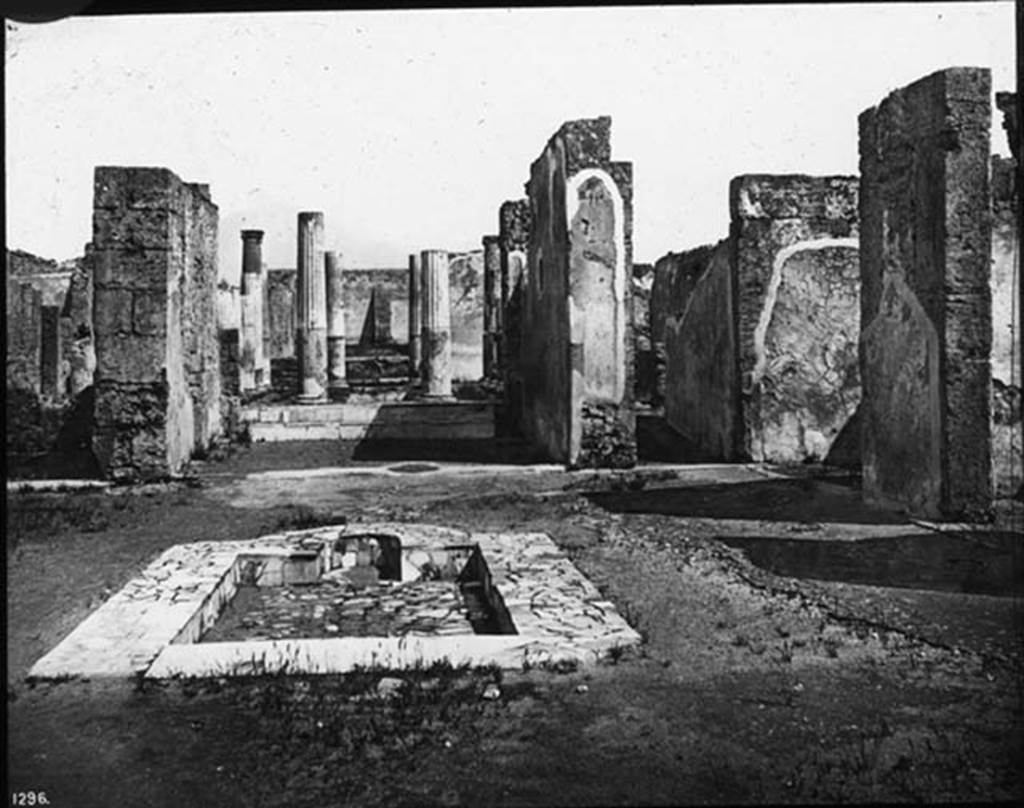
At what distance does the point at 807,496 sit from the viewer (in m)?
8.35

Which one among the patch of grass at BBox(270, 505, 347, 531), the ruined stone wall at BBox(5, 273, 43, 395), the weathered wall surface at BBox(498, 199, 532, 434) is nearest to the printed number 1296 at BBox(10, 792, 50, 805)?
the patch of grass at BBox(270, 505, 347, 531)

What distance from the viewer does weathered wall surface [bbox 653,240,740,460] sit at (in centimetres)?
1117

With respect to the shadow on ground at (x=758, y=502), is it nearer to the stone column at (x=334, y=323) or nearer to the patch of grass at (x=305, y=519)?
the patch of grass at (x=305, y=519)

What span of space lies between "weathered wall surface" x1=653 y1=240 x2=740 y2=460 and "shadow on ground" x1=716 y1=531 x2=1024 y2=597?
15.0 feet

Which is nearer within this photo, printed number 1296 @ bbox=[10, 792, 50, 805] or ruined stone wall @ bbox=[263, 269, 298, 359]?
printed number 1296 @ bbox=[10, 792, 50, 805]

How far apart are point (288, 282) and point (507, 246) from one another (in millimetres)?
14989

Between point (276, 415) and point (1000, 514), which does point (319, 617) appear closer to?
point (1000, 514)

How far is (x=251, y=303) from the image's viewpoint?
21922 mm

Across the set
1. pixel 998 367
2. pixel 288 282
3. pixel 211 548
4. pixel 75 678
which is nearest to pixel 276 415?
pixel 211 548

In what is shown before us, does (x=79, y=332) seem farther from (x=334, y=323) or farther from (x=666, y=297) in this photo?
(x=666, y=297)

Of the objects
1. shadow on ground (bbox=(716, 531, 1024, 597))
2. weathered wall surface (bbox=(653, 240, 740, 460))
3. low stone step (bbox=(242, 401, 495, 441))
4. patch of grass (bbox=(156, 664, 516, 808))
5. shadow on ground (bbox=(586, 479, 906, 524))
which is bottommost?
patch of grass (bbox=(156, 664, 516, 808))

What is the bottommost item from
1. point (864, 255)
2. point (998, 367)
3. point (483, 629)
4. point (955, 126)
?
point (483, 629)

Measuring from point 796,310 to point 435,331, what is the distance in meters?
9.91

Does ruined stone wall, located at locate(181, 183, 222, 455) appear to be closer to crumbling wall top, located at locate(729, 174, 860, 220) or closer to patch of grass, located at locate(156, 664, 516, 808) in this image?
crumbling wall top, located at locate(729, 174, 860, 220)
